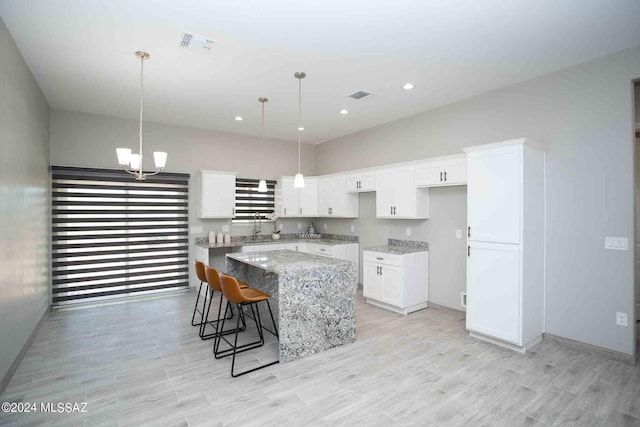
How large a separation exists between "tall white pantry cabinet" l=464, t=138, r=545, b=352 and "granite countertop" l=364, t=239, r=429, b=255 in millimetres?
1179

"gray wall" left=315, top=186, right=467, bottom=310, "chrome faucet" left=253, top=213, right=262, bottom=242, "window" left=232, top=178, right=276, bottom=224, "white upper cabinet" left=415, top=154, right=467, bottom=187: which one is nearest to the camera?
"white upper cabinet" left=415, top=154, right=467, bottom=187

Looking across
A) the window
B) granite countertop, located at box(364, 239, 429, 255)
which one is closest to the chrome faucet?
the window

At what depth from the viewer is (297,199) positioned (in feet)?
22.5

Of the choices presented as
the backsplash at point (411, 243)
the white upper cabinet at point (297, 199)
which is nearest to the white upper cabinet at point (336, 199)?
the white upper cabinet at point (297, 199)

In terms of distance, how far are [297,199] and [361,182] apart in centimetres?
158

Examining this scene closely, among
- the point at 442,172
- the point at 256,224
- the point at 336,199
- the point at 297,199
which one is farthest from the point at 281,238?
the point at 442,172

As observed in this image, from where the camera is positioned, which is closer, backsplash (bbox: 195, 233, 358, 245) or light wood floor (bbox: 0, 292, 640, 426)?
light wood floor (bbox: 0, 292, 640, 426)

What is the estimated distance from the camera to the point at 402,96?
14.6 feet

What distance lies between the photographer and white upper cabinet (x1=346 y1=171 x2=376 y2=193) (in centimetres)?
561

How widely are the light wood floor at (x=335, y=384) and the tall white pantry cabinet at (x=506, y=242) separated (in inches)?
10.4

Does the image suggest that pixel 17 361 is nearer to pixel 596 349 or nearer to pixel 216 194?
pixel 216 194

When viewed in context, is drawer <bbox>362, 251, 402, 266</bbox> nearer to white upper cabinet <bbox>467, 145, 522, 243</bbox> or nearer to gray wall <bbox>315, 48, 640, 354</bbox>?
white upper cabinet <bbox>467, 145, 522, 243</bbox>

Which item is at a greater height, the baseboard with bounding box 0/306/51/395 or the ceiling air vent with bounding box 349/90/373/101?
the ceiling air vent with bounding box 349/90/373/101

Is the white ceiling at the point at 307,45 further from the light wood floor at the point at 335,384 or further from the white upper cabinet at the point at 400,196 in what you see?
the light wood floor at the point at 335,384
